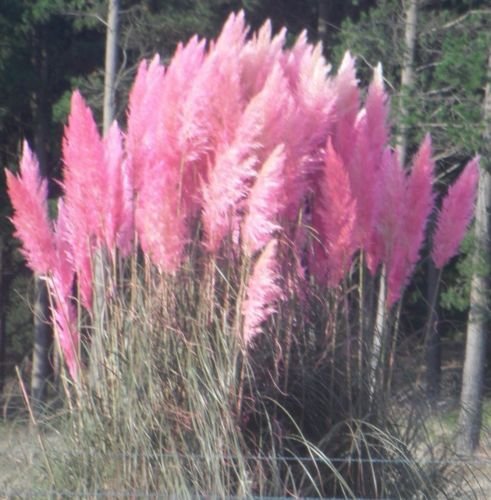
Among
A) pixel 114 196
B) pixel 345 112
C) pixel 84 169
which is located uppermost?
pixel 345 112

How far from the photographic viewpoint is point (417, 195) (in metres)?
5.07

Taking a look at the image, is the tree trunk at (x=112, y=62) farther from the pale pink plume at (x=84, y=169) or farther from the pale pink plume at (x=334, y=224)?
the pale pink plume at (x=334, y=224)

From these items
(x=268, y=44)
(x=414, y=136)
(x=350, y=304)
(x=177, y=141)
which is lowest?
(x=350, y=304)

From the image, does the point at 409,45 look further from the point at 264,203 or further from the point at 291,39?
the point at 264,203

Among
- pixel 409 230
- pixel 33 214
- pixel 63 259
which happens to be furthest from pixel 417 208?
pixel 33 214

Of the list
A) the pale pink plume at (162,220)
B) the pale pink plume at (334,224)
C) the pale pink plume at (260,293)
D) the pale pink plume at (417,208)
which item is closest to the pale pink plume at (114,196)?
the pale pink plume at (162,220)

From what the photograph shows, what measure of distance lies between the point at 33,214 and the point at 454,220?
201 cm

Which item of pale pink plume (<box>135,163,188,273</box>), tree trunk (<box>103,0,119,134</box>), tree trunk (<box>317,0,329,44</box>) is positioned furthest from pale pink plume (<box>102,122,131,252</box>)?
tree trunk (<box>317,0,329,44</box>)

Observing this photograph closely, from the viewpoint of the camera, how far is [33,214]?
497 centimetres

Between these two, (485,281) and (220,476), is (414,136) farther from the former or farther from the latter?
(220,476)

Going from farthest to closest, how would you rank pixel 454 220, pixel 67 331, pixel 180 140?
pixel 454 220 < pixel 67 331 < pixel 180 140

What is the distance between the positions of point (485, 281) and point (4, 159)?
1062 centimetres

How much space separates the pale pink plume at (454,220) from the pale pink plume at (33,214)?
186cm

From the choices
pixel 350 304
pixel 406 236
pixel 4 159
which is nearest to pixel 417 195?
pixel 406 236
